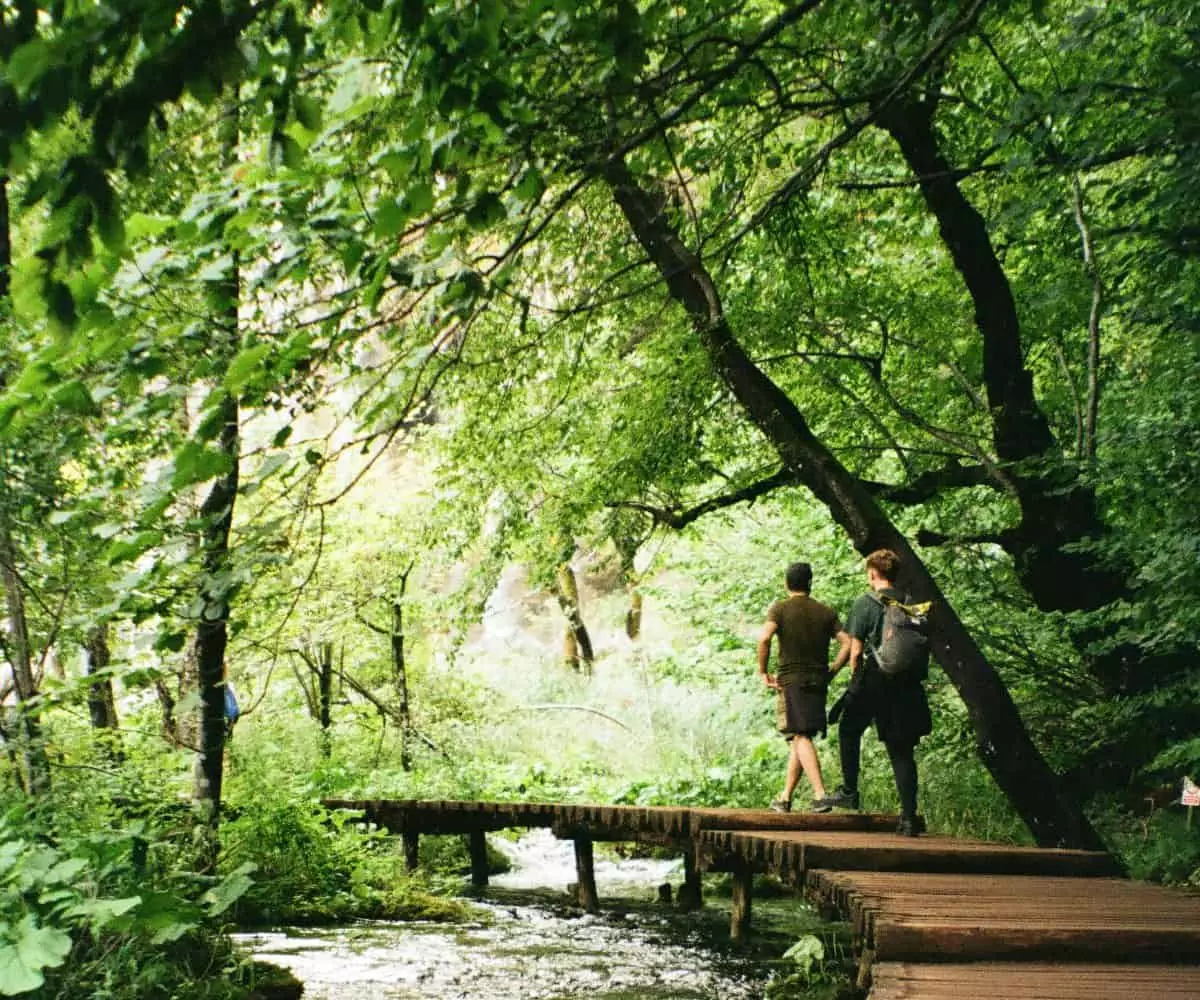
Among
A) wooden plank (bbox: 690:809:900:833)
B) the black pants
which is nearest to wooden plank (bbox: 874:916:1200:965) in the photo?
the black pants

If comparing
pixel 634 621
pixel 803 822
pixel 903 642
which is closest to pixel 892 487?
pixel 903 642

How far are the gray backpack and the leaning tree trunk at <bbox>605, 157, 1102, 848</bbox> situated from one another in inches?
26.9

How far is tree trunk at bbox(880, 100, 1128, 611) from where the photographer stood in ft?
29.0

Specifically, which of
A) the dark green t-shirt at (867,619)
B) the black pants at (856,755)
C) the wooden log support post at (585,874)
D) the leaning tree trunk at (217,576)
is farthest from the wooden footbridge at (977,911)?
the wooden log support post at (585,874)

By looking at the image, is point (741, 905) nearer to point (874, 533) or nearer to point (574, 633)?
point (874, 533)

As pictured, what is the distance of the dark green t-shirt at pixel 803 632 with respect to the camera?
28.2ft

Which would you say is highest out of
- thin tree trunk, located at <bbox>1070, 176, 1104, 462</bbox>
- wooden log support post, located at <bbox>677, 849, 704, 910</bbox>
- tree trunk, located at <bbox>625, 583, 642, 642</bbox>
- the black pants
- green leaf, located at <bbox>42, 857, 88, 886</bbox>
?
thin tree trunk, located at <bbox>1070, 176, 1104, 462</bbox>

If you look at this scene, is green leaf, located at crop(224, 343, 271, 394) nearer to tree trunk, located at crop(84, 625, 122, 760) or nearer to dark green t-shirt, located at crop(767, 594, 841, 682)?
tree trunk, located at crop(84, 625, 122, 760)

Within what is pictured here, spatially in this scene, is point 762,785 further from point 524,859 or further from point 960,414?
point 960,414

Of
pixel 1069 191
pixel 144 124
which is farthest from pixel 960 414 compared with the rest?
pixel 144 124

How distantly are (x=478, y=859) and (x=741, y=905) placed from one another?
4840 mm

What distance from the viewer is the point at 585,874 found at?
37.3 feet

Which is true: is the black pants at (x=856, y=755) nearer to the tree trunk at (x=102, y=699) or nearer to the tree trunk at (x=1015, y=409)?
the tree trunk at (x=1015, y=409)

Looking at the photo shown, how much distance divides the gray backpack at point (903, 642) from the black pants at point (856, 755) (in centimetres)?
48
